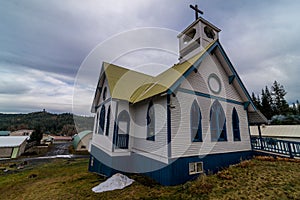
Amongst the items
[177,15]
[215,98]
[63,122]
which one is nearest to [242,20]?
[177,15]

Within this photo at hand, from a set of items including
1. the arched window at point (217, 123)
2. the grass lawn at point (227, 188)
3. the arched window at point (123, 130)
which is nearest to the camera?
the grass lawn at point (227, 188)

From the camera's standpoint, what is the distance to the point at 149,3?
32.2 ft

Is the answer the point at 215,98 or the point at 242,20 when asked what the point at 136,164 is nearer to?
the point at 215,98

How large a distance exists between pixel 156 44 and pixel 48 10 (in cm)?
814

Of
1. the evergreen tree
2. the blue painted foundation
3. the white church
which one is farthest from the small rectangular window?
the evergreen tree

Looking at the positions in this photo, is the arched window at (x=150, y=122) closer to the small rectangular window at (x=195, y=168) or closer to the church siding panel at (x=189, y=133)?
the church siding panel at (x=189, y=133)

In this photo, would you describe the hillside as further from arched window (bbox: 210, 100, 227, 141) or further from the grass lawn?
arched window (bbox: 210, 100, 227, 141)

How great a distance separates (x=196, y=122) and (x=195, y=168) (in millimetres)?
2580

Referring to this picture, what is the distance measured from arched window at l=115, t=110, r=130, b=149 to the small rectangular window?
15.1ft

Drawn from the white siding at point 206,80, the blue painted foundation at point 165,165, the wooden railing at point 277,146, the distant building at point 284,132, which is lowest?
the blue painted foundation at point 165,165

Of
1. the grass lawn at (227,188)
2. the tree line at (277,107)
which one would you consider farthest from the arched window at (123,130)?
Answer: the tree line at (277,107)

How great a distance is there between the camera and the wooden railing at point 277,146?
945cm

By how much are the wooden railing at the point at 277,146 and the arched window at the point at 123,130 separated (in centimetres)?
1020

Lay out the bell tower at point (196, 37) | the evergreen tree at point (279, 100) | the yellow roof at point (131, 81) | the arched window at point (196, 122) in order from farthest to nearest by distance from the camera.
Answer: the evergreen tree at point (279, 100)
the bell tower at point (196, 37)
the yellow roof at point (131, 81)
the arched window at point (196, 122)
